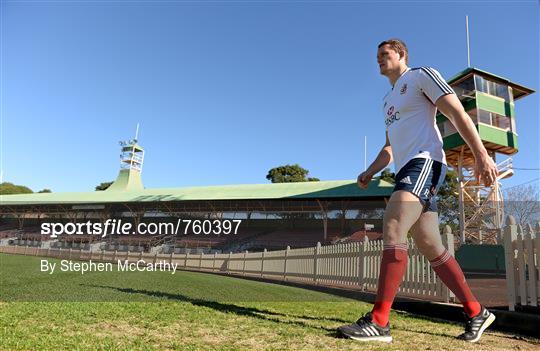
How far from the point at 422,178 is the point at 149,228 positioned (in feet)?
136

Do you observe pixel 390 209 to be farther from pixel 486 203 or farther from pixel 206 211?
pixel 206 211

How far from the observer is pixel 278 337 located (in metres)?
2.61

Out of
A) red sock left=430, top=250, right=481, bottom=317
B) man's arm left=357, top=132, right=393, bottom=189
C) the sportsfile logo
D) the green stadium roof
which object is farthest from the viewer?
the sportsfile logo

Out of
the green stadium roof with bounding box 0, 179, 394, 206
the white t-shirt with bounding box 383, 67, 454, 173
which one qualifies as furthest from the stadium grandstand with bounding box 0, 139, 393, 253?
the white t-shirt with bounding box 383, 67, 454, 173

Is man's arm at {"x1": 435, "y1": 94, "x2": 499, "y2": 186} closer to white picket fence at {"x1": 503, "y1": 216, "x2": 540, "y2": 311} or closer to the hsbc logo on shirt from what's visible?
the hsbc logo on shirt

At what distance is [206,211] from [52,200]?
1755cm

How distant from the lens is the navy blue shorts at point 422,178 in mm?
2744

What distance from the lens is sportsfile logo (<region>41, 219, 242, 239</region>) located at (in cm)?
3853

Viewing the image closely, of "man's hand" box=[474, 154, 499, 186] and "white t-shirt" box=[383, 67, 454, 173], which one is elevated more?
"white t-shirt" box=[383, 67, 454, 173]

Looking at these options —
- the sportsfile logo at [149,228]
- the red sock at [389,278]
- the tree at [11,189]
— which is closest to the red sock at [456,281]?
the red sock at [389,278]

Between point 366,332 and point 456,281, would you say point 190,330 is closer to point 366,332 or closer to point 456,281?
point 366,332

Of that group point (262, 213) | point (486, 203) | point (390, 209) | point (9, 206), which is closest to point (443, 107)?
point (390, 209)

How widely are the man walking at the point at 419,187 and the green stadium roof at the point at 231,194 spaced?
1012 inches

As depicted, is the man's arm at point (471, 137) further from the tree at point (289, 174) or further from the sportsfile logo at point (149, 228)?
the tree at point (289, 174)
